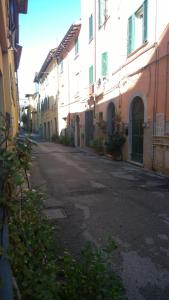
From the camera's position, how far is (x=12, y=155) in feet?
5.96

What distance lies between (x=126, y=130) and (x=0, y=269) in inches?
436

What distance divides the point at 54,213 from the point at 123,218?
1.29 metres

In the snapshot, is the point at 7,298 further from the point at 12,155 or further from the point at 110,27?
the point at 110,27

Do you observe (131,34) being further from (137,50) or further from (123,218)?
(123,218)

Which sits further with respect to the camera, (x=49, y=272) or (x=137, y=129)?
(x=137, y=129)

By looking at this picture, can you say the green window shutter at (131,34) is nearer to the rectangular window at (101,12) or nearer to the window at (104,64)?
the window at (104,64)

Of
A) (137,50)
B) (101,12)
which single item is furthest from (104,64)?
(137,50)

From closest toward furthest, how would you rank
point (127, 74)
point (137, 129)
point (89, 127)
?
point (137, 129)
point (127, 74)
point (89, 127)

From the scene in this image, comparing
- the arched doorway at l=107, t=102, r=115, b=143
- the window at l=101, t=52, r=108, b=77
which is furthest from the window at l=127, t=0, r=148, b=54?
the arched doorway at l=107, t=102, r=115, b=143

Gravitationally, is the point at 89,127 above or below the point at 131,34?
below

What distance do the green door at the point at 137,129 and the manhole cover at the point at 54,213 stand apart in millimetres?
6586

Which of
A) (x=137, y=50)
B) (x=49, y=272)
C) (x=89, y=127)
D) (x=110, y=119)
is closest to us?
(x=49, y=272)

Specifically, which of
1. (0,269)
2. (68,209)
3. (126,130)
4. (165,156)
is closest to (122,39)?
(126,130)

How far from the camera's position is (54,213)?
539 centimetres
